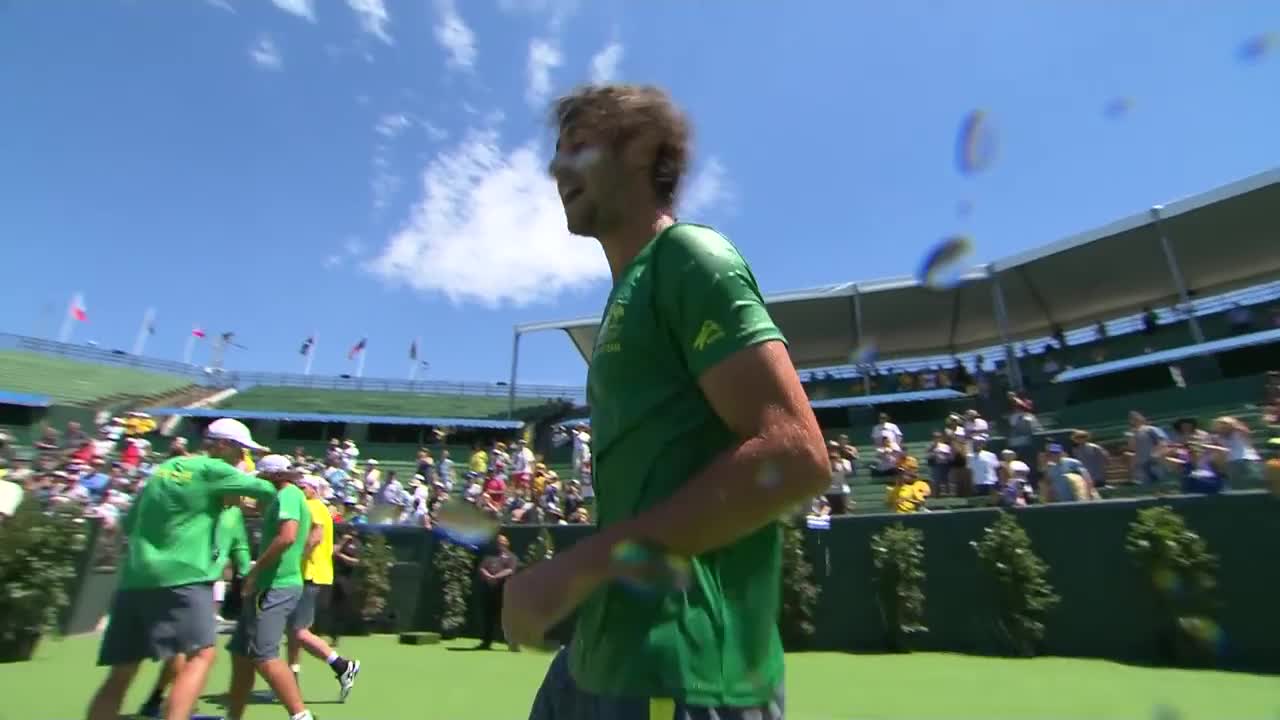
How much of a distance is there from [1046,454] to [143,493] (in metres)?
10.2

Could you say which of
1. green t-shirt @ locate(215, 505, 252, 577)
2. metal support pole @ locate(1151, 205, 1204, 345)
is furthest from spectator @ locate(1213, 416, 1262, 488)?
metal support pole @ locate(1151, 205, 1204, 345)

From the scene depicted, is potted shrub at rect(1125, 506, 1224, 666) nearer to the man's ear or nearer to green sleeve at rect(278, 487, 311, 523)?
green sleeve at rect(278, 487, 311, 523)

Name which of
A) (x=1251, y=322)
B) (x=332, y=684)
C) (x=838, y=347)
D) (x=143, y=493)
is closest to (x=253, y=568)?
(x=143, y=493)

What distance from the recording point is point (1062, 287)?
2230 cm

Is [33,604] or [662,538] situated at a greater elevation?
[662,538]

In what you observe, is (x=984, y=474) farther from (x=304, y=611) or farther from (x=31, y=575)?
(x=31, y=575)

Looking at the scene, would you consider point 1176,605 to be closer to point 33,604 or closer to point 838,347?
point 33,604

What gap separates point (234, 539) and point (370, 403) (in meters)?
31.7

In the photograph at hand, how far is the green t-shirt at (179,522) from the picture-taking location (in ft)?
13.4

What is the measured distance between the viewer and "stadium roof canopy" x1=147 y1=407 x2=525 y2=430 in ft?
91.6

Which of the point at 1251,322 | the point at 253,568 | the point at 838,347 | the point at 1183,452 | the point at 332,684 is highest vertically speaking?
the point at 838,347

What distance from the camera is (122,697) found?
387 cm

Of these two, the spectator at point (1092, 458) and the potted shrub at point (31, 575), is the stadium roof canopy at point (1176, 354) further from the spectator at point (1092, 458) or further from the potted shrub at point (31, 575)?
the potted shrub at point (31, 575)

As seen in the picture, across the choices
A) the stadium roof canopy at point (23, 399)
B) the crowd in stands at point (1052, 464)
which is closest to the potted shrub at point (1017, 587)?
the crowd in stands at point (1052, 464)
